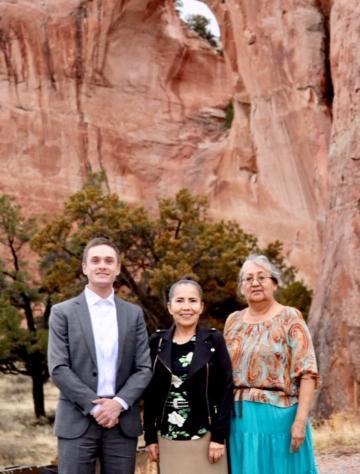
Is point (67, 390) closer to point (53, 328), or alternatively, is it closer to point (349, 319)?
point (53, 328)

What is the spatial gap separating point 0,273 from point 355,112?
1104cm

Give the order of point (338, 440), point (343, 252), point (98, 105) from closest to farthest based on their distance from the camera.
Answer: point (338, 440), point (343, 252), point (98, 105)

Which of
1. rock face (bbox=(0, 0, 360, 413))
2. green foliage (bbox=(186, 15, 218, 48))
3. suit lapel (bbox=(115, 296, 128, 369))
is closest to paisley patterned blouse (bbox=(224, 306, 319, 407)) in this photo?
suit lapel (bbox=(115, 296, 128, 369))

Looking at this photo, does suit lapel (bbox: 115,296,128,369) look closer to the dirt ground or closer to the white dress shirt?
the white dress shirt

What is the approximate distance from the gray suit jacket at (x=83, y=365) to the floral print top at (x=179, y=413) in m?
0.16

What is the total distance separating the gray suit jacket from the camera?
4.54 m

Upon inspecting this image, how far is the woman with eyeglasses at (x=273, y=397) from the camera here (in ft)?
15.6

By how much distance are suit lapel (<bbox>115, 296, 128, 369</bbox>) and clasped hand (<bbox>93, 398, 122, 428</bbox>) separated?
0.76 feet

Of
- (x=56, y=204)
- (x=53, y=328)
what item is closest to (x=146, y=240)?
(x=56, y=204)

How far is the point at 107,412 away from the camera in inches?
176

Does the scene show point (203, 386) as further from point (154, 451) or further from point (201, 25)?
point (201, 25)

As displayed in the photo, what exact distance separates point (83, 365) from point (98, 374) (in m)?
0.10

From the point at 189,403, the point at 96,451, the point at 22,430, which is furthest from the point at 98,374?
the point at 22,430

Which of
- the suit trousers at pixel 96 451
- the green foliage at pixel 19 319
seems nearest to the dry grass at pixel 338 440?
the suit trousers at pixel 96 451
